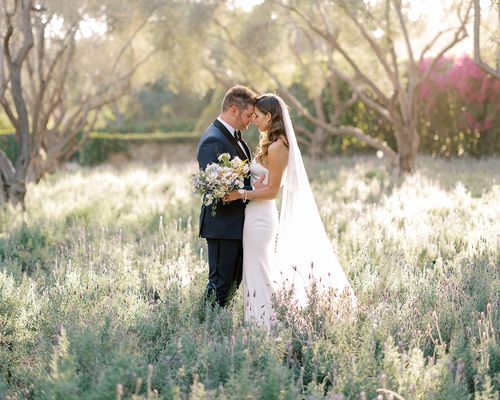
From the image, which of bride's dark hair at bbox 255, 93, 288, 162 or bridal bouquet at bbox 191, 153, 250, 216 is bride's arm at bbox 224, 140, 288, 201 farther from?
bridal bouquet at bbox 191, 153, 250, 216

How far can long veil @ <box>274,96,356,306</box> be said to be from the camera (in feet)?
18.2

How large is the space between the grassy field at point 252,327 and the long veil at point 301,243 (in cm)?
31

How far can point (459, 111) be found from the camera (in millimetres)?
19594

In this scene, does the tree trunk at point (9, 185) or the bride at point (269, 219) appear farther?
the tree trunk at point (9, 185)

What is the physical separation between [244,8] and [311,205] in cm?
1209

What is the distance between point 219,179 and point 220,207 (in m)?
0.47

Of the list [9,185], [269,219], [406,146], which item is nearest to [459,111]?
[406,146]

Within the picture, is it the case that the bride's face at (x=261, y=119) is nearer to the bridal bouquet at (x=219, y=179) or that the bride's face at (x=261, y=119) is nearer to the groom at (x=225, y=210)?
the groom at (x=225, y=210)

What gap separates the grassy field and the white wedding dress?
0.65ft

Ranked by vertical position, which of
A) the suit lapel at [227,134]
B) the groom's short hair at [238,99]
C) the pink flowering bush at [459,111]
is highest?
the pink flowering bush at [459,111]

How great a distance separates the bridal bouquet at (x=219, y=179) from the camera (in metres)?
4.81

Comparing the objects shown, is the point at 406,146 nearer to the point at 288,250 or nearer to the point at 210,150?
the point at 288,250

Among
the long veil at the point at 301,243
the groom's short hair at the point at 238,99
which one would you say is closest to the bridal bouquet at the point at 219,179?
the groom's short hair at the point at 238,99

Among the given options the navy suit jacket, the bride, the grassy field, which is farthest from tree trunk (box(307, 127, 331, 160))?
the navy suit jacket
